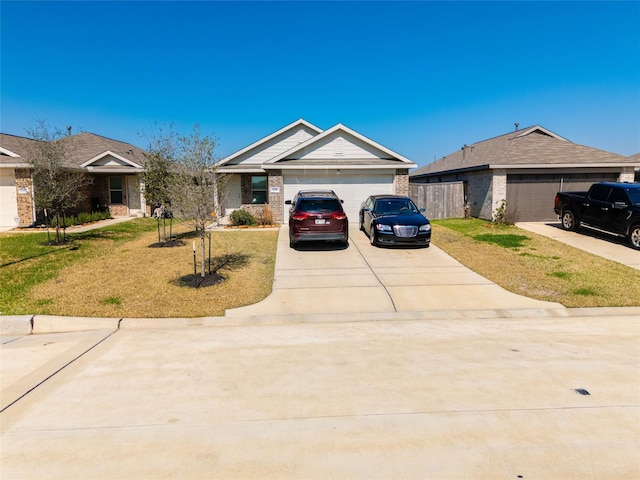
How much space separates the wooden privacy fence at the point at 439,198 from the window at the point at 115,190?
653 inches

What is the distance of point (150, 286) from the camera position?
29.0 ft

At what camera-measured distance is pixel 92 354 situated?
549cm

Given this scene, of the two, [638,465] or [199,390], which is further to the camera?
[199,390]

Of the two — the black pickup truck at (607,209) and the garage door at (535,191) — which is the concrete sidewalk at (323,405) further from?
the garage door at (535,191)

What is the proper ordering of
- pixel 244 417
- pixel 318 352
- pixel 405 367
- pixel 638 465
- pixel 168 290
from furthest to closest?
pixel 168 290 < pixel 318 352 < pixel 405 367 < pixel 244 417 < pixel 638 465

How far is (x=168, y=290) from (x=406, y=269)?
231 inches

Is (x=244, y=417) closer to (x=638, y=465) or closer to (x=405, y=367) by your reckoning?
(x=405, y=367)

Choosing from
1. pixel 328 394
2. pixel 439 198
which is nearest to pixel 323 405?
pixel 328 394

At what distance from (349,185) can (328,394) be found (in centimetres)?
1523

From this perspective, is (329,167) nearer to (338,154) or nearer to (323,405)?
(338,154)

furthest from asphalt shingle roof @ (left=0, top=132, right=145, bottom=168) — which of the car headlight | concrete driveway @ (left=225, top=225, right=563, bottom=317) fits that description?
the car headlight

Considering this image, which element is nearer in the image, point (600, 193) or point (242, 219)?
point (600, 193)

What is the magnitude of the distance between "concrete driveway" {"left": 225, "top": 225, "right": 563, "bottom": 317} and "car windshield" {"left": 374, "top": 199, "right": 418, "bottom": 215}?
1821mm

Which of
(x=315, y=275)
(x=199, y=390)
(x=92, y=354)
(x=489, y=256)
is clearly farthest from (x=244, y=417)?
(x=489, y=256)
